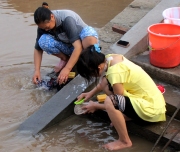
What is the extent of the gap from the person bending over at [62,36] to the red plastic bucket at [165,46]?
26.9 inches

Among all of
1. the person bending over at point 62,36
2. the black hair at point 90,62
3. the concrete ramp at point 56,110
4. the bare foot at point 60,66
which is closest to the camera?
the black hair at point 90,62

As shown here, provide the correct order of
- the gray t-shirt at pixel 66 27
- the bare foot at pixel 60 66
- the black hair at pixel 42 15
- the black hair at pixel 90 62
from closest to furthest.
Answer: the black hair at pixel 90 62 → the black hair at pixel 42 15 → the gray t-shirt at pixel 66 27 → the bare foot at pixel 60 66

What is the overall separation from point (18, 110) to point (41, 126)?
502 mm

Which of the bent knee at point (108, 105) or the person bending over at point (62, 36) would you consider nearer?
the bent knee at point (108, 105)

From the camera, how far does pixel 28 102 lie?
166 inches

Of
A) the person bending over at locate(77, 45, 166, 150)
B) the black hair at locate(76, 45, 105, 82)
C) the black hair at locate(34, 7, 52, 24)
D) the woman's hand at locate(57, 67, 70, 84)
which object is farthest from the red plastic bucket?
the black hair at locate(34, 7, 52, 24)

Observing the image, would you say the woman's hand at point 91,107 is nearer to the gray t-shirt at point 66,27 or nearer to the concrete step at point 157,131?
the concrete step at point 157,131

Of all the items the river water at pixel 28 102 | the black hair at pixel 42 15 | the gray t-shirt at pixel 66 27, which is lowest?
the river water at pixel 28 102

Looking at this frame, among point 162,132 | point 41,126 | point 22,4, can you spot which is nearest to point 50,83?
point 41,126

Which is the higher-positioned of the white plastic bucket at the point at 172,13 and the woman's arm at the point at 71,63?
the white plastic bucket at the point at 172,13

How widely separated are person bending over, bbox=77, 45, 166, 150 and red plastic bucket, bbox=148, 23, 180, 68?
23.6 inches

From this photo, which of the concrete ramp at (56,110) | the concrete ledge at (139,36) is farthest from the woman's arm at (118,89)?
the concrete ledge at (139,36)

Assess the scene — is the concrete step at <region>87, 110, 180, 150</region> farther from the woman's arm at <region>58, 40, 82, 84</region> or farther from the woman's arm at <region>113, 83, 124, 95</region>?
the woman's arm at <region>58, 40, 82, 84</region>

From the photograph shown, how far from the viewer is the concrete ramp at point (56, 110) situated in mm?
3699
